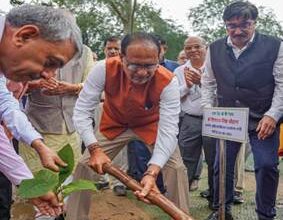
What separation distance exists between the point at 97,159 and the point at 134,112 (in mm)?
438

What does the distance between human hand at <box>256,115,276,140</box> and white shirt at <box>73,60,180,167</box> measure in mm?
600

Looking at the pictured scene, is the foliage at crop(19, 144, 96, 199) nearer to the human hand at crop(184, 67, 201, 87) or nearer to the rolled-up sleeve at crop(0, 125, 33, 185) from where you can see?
the rolled-up sleeve at crop(0, 125, 33, 185)

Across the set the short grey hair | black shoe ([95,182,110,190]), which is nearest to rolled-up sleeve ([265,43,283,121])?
the short grey hair

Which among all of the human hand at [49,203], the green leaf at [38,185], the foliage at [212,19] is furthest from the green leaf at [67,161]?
the foliage at [212,19]

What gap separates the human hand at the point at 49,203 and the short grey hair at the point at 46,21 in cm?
65

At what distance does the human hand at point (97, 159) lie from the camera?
2887 mm

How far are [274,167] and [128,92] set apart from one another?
1102mm

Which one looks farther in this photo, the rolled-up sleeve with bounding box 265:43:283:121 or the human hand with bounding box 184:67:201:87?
the human hand with bounding box 184:67:201:87

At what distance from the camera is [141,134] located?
3285 mm

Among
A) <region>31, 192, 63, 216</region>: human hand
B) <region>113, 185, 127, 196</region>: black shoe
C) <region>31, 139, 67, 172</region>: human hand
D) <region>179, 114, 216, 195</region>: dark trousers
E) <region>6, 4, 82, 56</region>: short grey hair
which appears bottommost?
<region>113, 185, 127, 196</region>: black shoe

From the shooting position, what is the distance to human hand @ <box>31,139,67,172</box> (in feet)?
7.04

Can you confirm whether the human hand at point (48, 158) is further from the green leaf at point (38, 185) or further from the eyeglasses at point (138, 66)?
the eyeglasses at point (138, 66)

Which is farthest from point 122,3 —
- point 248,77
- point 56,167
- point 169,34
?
point 169,34

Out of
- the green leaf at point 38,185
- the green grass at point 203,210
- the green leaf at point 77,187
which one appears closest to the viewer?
the green leaf at point 38,185
